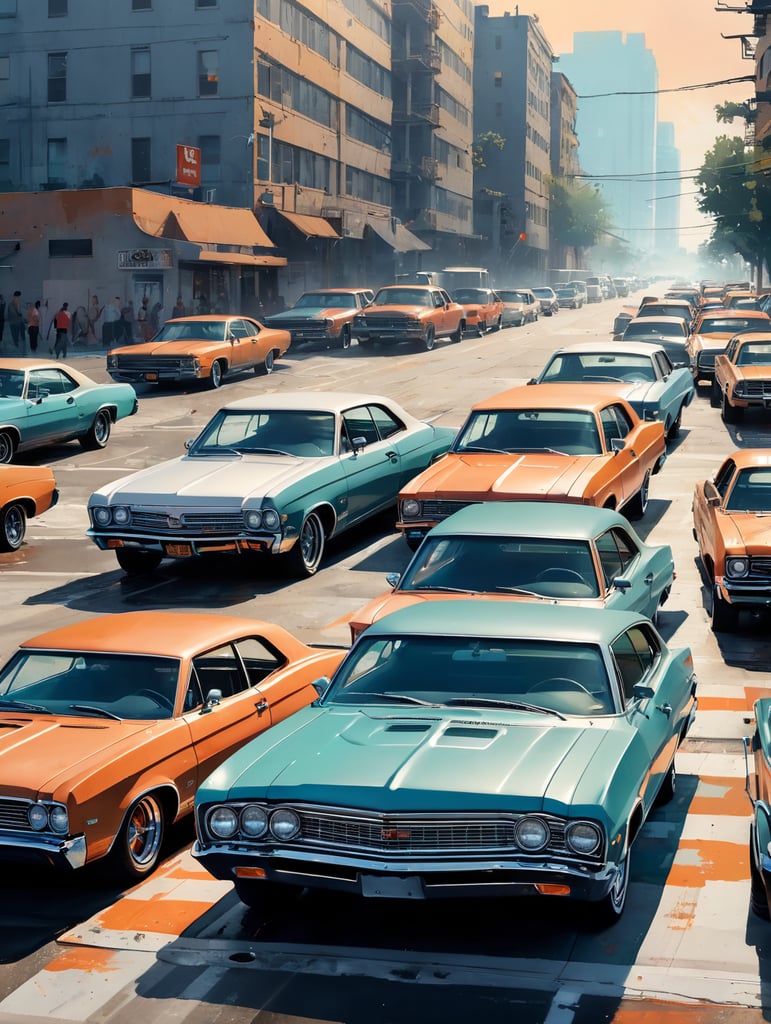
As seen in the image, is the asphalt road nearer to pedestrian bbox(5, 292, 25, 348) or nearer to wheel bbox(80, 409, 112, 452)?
wheel bbox(80, 409, 112, 452)

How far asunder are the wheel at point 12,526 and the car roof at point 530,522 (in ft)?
22.9

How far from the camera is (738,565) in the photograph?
11.9m

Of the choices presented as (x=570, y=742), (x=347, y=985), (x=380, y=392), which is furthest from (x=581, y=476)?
(x=380, y=392)

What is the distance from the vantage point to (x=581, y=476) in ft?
46.5

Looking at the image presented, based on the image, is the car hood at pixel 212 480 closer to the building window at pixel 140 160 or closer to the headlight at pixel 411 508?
the headlight at pixel 411 508

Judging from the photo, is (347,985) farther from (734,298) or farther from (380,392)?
(734,298)

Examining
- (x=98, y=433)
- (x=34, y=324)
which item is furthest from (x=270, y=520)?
(x=34, y=324)

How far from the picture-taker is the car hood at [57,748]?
7.13 m

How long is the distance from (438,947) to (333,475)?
9.24 meters

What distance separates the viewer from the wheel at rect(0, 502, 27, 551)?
1640 cm

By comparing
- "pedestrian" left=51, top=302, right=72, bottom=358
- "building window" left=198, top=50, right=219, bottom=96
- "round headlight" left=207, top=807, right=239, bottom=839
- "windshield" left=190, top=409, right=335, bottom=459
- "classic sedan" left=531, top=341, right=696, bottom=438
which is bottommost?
"round headlight" left=207, top=807, right=239, bottom=839

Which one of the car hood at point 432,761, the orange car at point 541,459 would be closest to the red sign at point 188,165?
the orange car at point 541,459

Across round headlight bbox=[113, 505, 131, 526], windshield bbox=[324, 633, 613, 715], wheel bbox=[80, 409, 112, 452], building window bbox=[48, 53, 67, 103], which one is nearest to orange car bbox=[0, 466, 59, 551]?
round headlight bbox=[113, 505, 131, 526]

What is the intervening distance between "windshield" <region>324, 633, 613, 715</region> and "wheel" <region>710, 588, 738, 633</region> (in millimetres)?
5120
